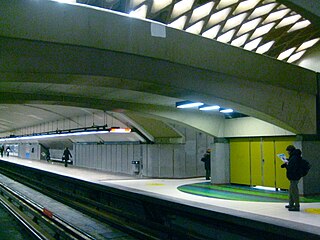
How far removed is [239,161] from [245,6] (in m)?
10.1

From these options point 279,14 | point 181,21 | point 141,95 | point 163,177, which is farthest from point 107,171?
point 279,14

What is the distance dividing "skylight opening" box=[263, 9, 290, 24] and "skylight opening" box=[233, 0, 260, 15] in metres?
2.20

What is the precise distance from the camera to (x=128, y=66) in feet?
26.6

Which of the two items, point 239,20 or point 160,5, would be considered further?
point 239,20

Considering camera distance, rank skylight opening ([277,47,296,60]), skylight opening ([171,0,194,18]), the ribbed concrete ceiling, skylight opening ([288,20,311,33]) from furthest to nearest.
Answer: skylight opening ([277,47,296,60]) → skylight opening ([288,20,311,33]) → skylight opening ([171,0,194,18]) → the ribbed concrete ceiling

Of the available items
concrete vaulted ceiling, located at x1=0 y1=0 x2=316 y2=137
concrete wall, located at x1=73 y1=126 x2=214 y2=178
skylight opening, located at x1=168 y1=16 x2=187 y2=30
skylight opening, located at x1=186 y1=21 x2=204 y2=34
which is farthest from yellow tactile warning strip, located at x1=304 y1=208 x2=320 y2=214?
skylight opening, located at x1=186 y1=21 x2=204 y2=34

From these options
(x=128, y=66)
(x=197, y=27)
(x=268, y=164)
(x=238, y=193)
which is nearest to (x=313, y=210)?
(x=238, y=193)

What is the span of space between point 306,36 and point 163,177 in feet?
51.2

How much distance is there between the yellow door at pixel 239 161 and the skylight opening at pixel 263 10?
9.72 meters

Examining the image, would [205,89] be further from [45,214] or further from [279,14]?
[279,14]

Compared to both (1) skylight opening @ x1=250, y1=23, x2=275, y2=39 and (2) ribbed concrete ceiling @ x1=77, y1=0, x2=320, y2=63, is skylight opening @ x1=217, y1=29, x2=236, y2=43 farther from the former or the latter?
(1) skylight opening @ x1=250, y1=23, x2=275, y2=39

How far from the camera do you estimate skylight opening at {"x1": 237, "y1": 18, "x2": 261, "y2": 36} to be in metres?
23.3

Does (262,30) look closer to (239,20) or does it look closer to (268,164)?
(239,20)

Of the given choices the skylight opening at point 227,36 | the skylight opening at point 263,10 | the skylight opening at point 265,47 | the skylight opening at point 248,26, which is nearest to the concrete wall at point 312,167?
the skylight opening at point 263,10
